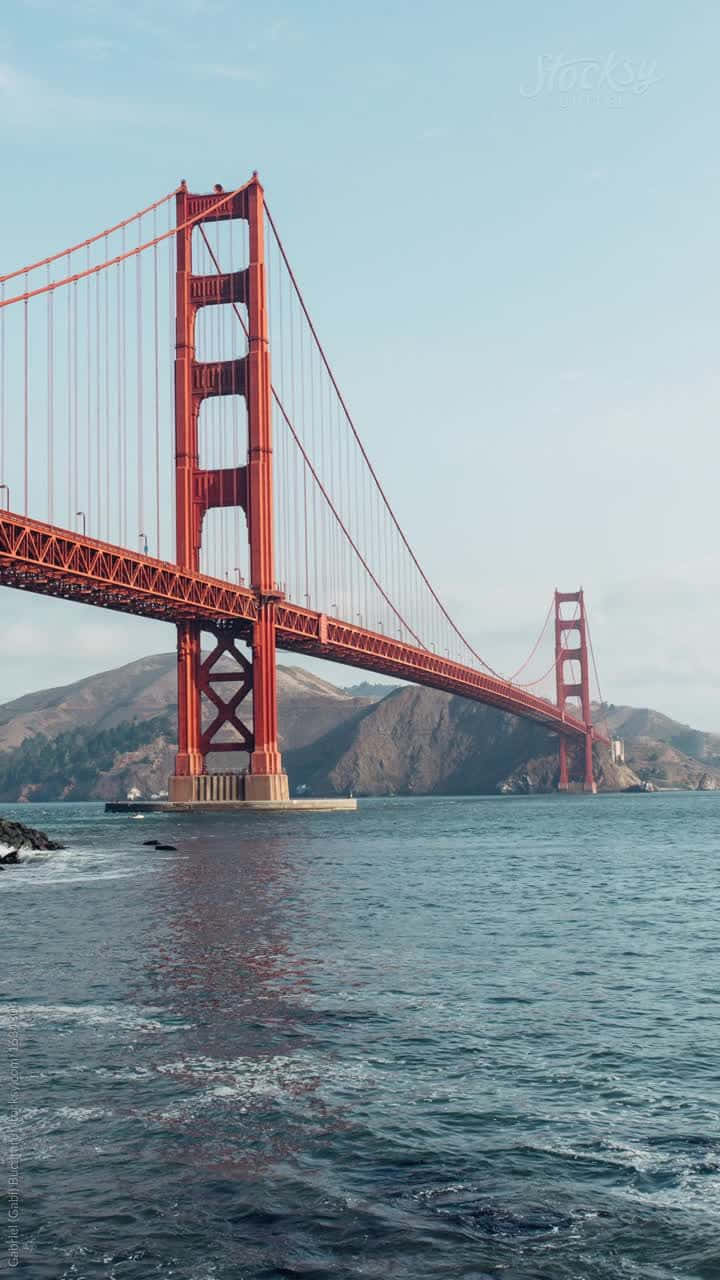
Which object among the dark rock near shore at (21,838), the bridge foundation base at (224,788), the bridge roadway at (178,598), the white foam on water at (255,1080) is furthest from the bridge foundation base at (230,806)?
the white foam on water at (255,1080)

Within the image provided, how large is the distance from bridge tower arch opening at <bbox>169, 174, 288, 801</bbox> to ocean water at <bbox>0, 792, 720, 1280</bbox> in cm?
4797

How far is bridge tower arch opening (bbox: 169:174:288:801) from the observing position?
2771 inches

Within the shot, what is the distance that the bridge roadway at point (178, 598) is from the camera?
51062 millimetres

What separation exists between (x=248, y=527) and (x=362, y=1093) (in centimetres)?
6306

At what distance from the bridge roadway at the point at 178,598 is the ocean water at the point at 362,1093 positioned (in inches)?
1209

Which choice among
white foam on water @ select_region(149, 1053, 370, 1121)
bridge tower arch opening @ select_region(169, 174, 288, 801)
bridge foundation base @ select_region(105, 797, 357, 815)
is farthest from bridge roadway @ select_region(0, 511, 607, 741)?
white foam on water @ select_region(149, 1053, 370, 1121)

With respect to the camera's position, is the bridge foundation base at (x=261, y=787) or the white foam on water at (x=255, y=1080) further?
the bridge foundation base at (x=261, y=787)

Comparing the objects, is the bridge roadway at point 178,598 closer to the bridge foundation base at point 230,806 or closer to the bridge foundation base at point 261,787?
the bridge foundation base at point 261,787

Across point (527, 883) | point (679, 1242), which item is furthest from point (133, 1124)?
point (527, 883)

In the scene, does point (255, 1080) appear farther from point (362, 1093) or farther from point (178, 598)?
point (178, 598)

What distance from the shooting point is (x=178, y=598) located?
204 ft

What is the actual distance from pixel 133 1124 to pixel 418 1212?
2.58 meters

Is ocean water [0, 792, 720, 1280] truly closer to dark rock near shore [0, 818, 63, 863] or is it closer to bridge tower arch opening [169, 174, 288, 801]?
dark rock near shore [0, 818, 63, 863]

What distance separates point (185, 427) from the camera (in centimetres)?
7319
